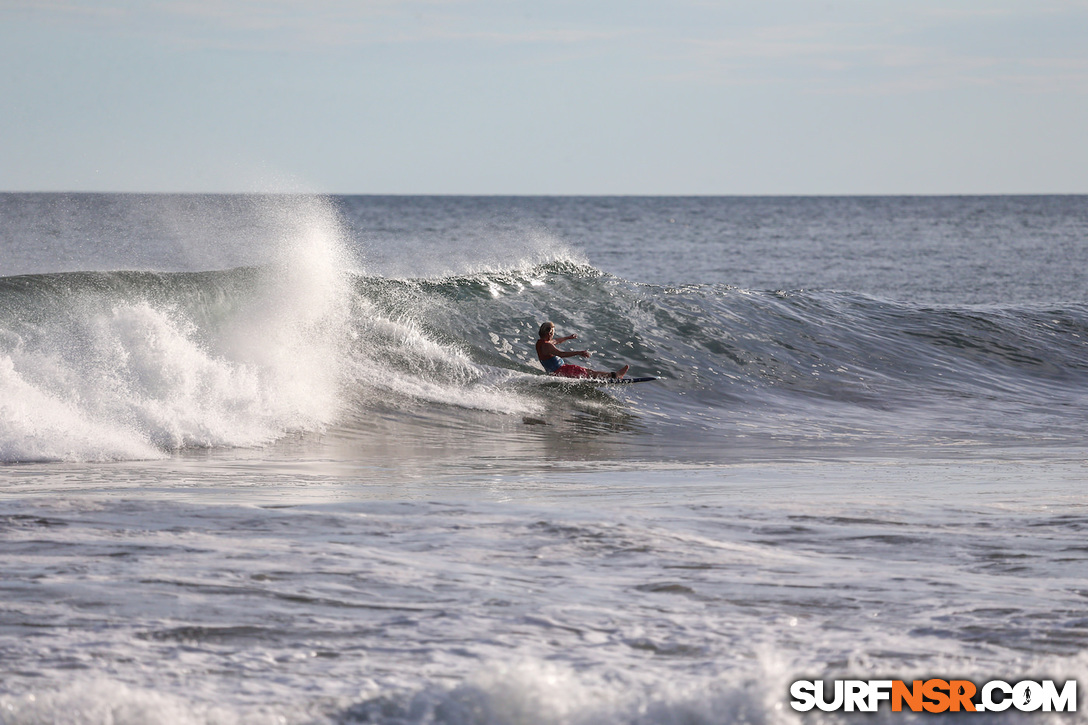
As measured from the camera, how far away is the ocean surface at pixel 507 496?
3.85 metres

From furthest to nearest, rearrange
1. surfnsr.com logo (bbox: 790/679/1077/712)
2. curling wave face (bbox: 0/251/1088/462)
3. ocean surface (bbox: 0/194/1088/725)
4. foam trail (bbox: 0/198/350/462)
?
curling wave face (bbox: 0/251/1088/462) → foam trail (bbox: 0/198/350/462) → ocean surface (bbox: 0/194/1088/725) → surfnsr.com logo (bbox: 790/679/1077/712)

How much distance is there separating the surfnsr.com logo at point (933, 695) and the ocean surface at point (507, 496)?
7 centimetres

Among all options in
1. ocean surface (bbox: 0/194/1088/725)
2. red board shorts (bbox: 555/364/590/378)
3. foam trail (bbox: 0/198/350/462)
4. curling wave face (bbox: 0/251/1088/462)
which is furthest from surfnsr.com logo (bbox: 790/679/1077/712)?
red board shorts (bbox: 555/364/590/378)

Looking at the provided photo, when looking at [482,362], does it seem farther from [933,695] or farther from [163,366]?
[933,695]

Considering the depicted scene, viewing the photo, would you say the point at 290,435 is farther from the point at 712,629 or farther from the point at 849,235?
the point at 849,235

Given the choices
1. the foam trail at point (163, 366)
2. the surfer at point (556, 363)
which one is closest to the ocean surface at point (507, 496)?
the foam trail at point (163, 366)

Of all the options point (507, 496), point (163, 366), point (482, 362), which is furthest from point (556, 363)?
point (507, 496)

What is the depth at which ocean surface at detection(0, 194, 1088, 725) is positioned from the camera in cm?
385

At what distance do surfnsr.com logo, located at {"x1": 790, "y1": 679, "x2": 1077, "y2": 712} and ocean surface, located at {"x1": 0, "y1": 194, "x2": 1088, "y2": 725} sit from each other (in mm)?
67

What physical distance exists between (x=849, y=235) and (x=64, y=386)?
5813cm

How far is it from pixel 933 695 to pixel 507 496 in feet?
12.1

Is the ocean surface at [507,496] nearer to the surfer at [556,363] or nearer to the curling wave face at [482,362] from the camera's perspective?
the curling wave face at [482,362]

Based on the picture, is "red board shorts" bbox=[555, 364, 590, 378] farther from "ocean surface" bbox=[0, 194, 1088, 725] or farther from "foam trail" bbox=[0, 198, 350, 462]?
"foam trail" bbox=[0, 198, 350, 462]

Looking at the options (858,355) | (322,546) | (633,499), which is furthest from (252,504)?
(858,355)
